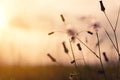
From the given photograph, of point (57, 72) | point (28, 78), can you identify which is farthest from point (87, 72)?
point (28, 78)

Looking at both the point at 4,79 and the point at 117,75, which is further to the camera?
the point at 4,79

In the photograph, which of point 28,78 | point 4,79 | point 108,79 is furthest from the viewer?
point 28,78

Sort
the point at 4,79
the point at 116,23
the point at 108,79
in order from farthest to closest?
the point at 4,79 → the point at 108,79 → the point at 116,23

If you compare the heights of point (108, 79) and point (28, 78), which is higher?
point (28, 78)

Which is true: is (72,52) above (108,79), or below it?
above

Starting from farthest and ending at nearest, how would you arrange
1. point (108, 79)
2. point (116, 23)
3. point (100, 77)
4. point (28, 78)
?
point (28, 78) < point (100, 77) < point (108, 79) < point (116, 23)

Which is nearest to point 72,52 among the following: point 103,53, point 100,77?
point 103,53

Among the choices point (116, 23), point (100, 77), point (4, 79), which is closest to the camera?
point (116, 23)

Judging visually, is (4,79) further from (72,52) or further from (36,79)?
(72,52)

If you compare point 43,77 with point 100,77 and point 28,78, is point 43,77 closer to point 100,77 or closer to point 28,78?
point 28,78
